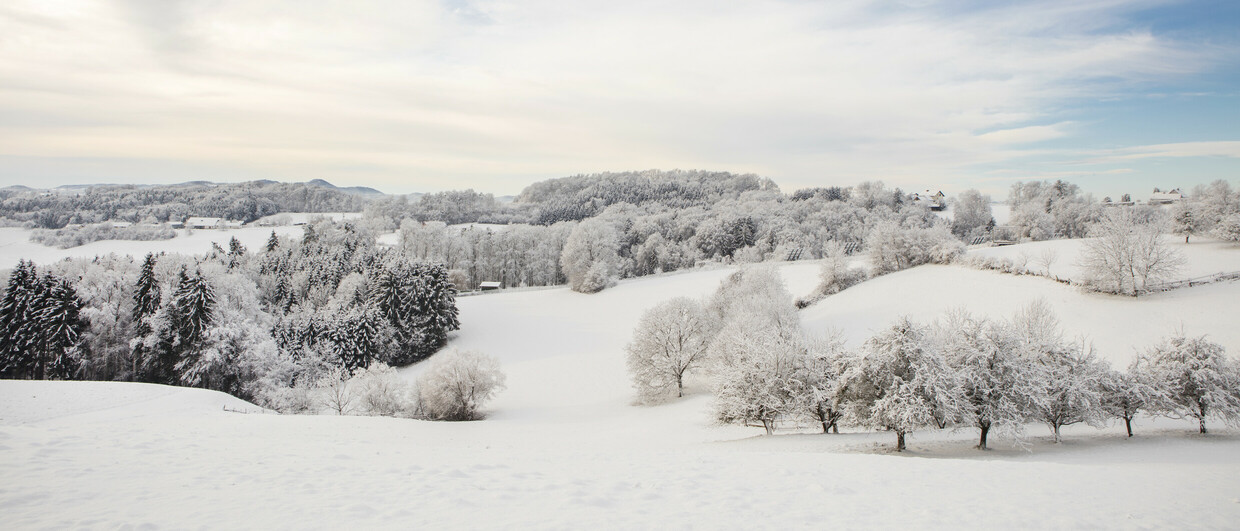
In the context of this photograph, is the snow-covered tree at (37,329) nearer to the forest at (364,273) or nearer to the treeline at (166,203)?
the forest at (364,273)

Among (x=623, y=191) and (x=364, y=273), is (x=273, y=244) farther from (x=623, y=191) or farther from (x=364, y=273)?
(x=623, y=191)

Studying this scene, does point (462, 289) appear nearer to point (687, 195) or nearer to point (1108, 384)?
point (1108, 384)

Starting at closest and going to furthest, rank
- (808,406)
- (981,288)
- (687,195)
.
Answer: (808,406)
(981,288)
(687,195)

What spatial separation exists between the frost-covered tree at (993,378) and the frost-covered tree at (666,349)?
16.0 metres

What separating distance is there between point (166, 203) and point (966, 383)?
13054 cm

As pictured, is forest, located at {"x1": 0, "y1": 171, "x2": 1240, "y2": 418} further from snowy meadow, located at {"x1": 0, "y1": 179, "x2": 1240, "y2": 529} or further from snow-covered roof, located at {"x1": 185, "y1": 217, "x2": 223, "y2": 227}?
snow-covered roof, located at {"x1": 185, "y1": 217, "x2": 223, "y2": 227}

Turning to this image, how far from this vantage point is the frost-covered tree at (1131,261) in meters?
32.1

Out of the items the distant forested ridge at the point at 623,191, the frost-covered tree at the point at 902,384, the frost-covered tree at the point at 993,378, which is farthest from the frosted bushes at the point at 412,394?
the distant forested ridge at the point at 623,191

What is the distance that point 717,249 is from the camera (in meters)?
83.7

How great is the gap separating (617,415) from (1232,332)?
105 ft

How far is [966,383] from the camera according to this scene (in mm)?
16609

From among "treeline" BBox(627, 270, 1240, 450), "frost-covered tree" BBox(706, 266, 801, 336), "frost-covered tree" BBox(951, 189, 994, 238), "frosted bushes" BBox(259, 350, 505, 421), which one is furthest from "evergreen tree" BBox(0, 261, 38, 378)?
"frost-covered tree" BBox(951, 189, 994, 238)

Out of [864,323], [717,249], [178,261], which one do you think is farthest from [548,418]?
[717,249]

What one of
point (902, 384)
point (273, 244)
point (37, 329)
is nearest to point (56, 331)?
point (37, 329)
